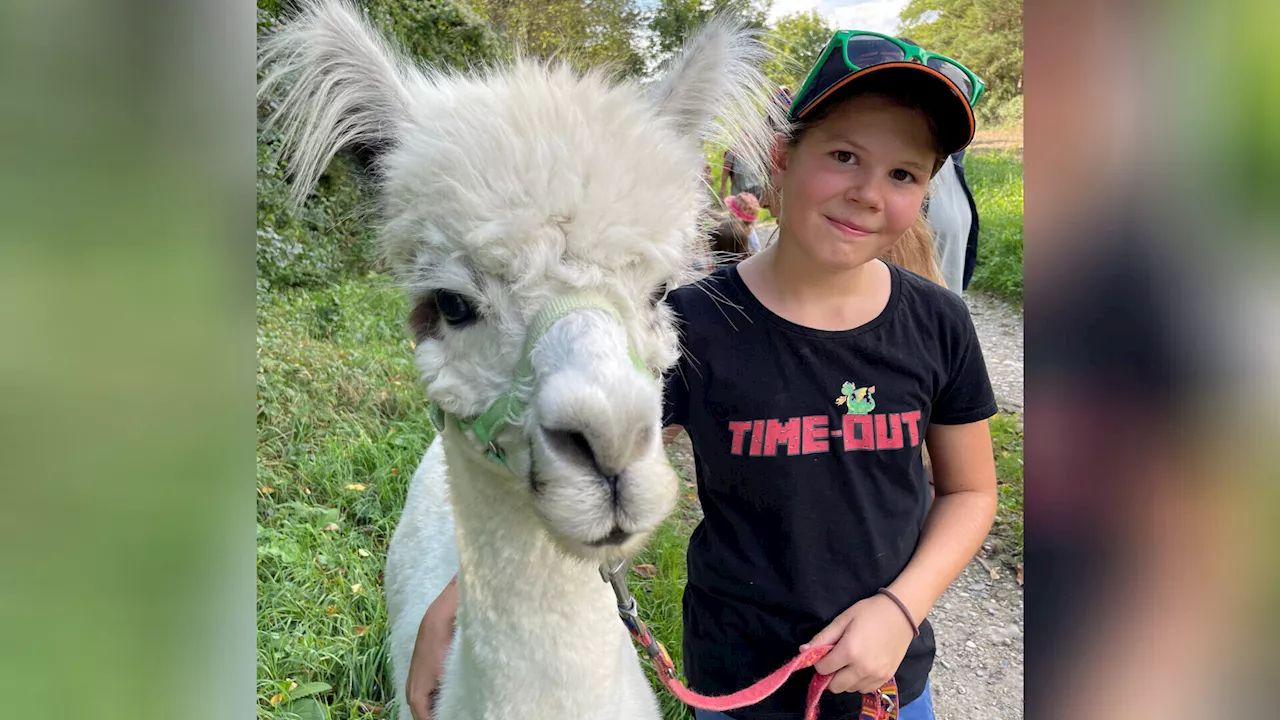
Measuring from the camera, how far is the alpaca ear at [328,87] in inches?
46.0

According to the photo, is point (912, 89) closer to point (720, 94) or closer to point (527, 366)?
point (720, 94)

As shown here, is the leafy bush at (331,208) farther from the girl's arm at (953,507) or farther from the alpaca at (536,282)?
the girl's arm at (953,507)

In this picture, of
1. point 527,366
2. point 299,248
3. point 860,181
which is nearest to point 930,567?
point 860,181

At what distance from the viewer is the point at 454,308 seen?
3.36 ft

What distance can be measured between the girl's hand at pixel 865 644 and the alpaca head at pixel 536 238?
483 millimetres

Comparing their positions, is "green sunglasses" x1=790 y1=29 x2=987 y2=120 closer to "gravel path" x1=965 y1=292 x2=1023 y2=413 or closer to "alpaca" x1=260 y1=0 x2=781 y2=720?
"alpaca" x1=260 y1=0 x2=781 y2=720

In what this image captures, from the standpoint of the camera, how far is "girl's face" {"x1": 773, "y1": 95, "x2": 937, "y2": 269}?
3.76 feet

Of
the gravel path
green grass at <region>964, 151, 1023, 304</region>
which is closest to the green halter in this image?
the gravel path

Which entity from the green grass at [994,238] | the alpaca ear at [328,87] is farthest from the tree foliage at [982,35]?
the green grass at [994,238]

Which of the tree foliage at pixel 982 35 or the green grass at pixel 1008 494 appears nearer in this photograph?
the tree foliage at pixel 982 35

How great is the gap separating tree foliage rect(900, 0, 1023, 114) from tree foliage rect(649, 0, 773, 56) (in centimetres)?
51

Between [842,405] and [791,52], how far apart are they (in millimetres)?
815
